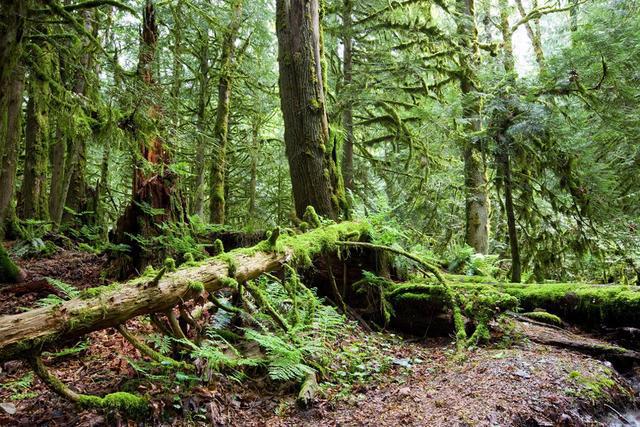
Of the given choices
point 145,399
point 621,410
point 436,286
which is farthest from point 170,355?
point 621,410

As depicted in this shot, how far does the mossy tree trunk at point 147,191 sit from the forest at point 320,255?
1.3 inches

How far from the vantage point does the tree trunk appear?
6.77m

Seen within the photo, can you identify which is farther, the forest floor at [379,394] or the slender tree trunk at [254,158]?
the slender tree trunk at [254,158]

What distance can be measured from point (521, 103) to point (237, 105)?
9.32 metres

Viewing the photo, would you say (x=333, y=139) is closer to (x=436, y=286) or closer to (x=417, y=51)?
(x=436, y=286)

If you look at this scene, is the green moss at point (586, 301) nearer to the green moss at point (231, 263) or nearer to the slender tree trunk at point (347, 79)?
the green moss at point (231, 263)

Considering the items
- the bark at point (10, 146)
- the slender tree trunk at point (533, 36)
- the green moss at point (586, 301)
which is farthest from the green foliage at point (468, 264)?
the slender tree trunk at point (533, 36)

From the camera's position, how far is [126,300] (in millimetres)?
3168

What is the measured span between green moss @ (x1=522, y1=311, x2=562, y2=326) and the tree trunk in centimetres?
329

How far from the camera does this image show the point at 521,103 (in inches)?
269

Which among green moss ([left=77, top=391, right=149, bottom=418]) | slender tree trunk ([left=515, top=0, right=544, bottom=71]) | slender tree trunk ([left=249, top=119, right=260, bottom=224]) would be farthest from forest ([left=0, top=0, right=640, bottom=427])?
slender tree trunk ([left=515, top=0, right=544, bottom=71])

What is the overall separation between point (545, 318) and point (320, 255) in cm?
336

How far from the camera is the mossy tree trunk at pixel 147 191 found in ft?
18.6

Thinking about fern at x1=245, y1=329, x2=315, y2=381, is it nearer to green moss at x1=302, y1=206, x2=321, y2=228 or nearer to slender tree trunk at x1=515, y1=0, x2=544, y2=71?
green moss at x1=302, y1=206, x2=321, y2=228
